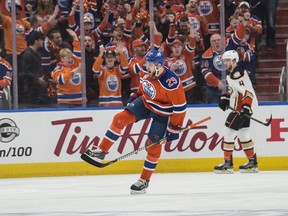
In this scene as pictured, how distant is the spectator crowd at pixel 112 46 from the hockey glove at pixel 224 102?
0.56m

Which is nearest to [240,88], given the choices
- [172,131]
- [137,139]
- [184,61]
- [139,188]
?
[184,61]

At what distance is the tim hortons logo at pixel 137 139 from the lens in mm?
13023

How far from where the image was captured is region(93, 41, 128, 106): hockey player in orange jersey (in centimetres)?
1327

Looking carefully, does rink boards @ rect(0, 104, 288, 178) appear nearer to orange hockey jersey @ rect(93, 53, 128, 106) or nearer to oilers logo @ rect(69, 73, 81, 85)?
orange hockey jersey @ rect(93, 53, 128, 106)

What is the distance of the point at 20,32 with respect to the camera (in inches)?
514

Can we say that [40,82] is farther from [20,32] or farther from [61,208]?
[61,208]

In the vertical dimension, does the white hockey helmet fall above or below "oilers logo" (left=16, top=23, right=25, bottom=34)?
below

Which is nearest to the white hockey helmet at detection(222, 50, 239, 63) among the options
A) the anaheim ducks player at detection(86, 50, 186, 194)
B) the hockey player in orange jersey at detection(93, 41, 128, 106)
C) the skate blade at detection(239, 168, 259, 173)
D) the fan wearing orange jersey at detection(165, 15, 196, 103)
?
the fan wearing orange jersey at detection(165, 15, 196, 103)

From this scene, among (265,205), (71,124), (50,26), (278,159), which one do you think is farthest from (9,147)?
(265,205)

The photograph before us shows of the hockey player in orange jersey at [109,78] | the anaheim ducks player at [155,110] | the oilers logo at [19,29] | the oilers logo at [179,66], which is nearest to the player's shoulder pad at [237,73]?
the oilers logo at [179,66]

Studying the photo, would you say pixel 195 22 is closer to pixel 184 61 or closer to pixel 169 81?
pixel 184 61

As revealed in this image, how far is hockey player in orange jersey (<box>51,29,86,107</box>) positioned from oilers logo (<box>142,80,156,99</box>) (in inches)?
110

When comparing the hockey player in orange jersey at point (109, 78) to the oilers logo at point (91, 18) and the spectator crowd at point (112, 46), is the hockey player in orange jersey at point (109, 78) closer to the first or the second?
the spectator crowd at point (112, 46)

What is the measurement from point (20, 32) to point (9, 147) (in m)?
1.43
